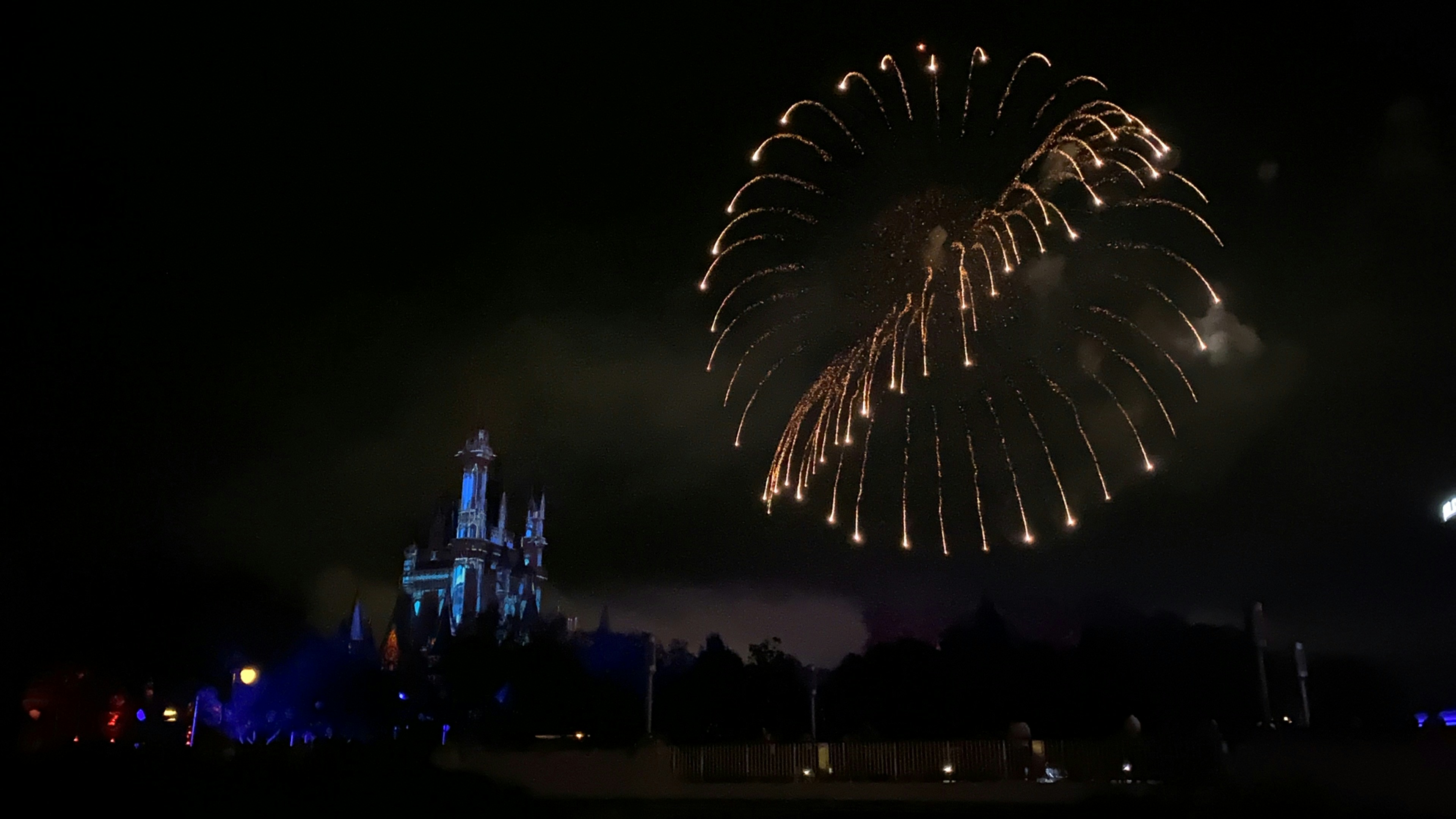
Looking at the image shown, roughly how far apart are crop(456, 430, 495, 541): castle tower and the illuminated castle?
0.08m

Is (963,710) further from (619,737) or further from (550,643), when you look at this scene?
(550,643)

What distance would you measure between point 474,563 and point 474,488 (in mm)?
12044

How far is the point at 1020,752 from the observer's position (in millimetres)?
23297

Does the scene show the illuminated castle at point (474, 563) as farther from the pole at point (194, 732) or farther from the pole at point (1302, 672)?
the pole at point (1302, 672)

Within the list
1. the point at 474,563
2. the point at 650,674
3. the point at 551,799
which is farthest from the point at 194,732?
the point at 474,563

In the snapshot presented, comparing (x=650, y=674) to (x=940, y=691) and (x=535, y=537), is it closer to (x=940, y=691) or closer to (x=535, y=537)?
(x=940, y=691)

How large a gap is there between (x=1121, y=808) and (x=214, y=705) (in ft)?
222

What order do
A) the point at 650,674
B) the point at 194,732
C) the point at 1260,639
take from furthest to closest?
the point at 194,732 → the point at 650,674 → the point at 1260,639

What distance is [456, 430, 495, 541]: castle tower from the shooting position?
153 meters

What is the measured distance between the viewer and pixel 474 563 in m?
149

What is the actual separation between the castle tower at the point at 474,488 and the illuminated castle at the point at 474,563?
0.25ft

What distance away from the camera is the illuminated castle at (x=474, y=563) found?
481ft

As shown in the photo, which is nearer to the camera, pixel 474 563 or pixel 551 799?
pixel 551 799

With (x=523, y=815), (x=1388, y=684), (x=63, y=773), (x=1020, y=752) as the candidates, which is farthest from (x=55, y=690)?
(x=1388, y=684)
